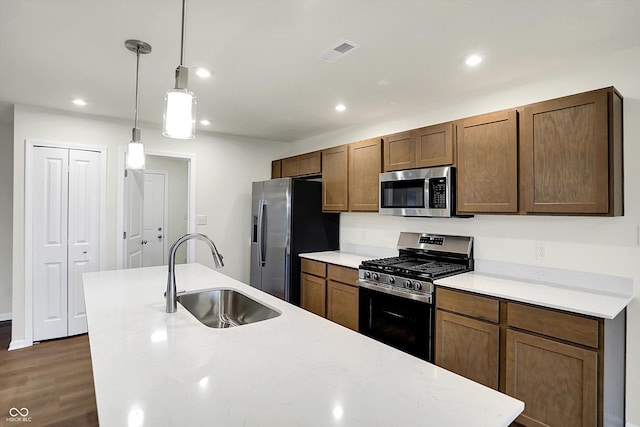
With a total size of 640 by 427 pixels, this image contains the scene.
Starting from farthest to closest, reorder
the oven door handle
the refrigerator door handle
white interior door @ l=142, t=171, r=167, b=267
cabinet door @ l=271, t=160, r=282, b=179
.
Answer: white interior door @ l=142, t=171, r=167, b=267 < cabinet door @ l=271, t=160, r=282, b=179 < the refrigerator door handle < the oven door handle

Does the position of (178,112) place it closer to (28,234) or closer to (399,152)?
(399,152)

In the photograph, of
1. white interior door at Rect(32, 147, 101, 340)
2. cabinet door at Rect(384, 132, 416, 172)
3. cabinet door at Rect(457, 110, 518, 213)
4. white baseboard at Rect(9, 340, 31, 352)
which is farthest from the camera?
white interior door at Rect(32, 147, 101, 340)

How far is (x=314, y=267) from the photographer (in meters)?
3.77

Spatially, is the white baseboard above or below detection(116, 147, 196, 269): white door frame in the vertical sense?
below

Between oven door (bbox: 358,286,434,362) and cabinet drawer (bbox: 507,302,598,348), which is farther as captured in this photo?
oven door (bbox: 358,286,434,362)

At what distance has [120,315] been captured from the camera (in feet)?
5.54

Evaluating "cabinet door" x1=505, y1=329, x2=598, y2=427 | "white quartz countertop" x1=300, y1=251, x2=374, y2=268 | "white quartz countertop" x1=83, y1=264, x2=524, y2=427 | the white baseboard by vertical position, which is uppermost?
"white quartz countertop" x1=300, y1=251, x2=374, y2=268

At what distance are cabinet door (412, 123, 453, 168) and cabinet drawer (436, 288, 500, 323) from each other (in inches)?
41.7

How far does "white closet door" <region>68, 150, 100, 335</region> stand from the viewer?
143 inches

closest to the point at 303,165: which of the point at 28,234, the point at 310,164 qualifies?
the point at 310,164

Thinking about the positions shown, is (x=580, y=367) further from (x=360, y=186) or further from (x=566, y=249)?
(x=360, y=186)

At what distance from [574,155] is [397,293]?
1517 millimetres

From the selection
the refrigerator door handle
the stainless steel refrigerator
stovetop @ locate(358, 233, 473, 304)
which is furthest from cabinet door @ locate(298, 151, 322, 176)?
stovetop @ locate(358, 233, 473, 304)

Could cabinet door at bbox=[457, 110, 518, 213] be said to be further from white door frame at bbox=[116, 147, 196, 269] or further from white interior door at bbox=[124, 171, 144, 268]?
white interior door at bbox=[124, 171, 144, 268]
